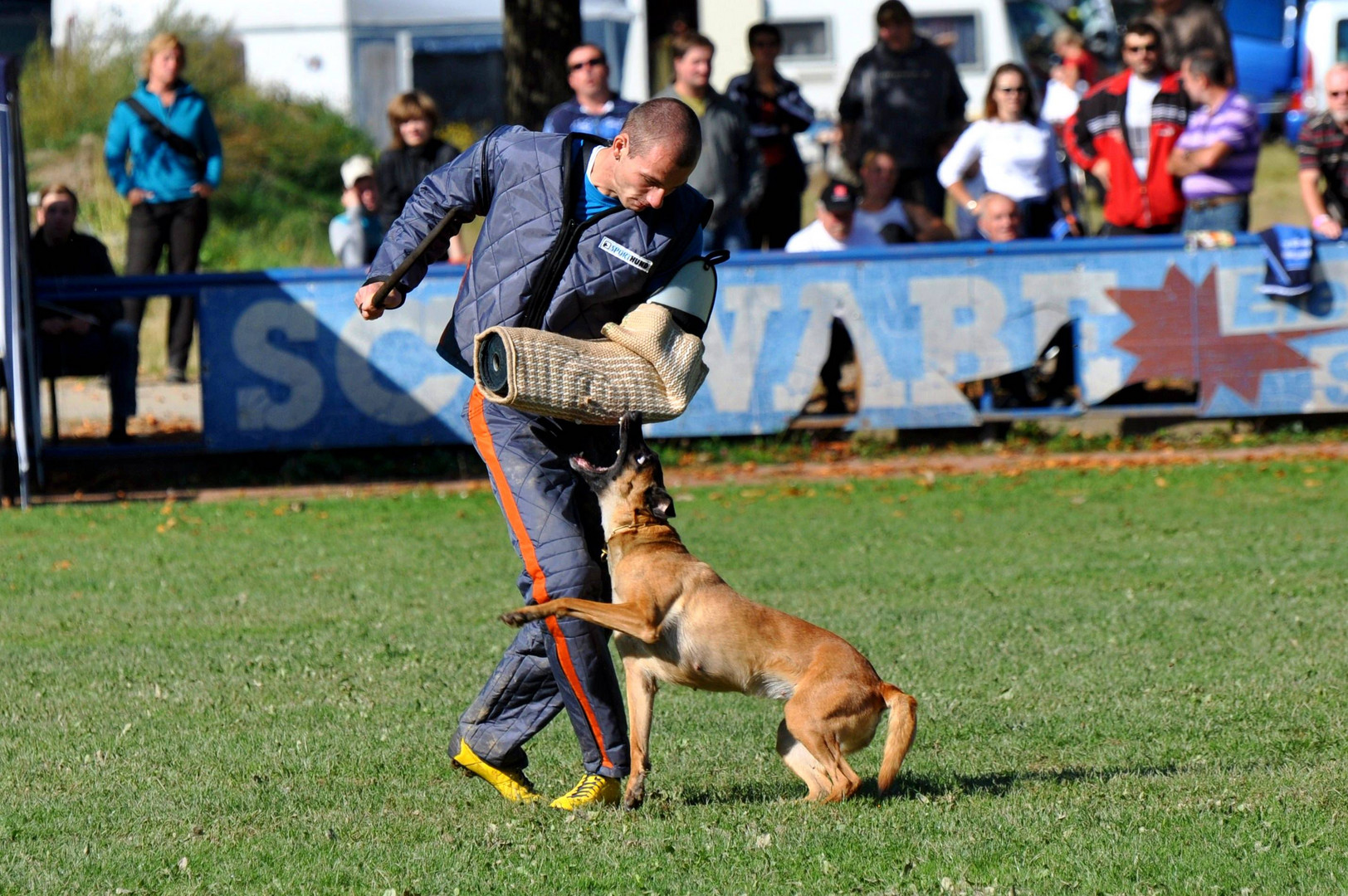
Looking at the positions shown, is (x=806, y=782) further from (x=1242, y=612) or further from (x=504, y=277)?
(x=1242, y=612)

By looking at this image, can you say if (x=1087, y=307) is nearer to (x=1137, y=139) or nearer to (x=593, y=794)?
(x=1137, y=139)

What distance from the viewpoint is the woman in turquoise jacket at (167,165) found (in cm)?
1275

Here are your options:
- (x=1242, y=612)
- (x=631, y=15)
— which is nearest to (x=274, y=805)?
(x=1242, y=612)

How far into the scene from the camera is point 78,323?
37.6 feet

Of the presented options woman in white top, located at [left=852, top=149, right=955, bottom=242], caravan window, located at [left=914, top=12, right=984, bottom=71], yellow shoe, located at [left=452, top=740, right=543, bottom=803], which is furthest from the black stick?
caravan window, located at [left=914, top=12, right=984, bottom=71]

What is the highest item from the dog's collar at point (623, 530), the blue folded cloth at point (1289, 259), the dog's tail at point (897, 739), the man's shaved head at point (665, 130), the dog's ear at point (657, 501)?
the man's shaved head at point (665, 130)

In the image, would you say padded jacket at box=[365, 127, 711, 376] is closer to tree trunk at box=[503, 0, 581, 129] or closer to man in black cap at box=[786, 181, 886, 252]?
man in black cap at box=[786, 181, 886, 252]

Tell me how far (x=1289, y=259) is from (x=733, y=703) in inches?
276

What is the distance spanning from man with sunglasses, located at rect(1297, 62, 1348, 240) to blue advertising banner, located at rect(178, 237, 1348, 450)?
388mm

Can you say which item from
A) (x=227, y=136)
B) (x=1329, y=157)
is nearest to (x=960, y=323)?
(x=1329, y=157)

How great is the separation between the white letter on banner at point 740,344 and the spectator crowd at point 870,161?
732mm

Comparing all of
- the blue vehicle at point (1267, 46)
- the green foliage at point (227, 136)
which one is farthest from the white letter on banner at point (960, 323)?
the blue vehicle at point (1267, 46)

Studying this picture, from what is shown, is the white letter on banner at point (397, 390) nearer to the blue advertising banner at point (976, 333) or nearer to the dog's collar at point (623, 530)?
the blue advertising banner at point (976, 333)

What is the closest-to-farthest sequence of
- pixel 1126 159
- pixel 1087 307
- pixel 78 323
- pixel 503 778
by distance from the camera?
pixel 503 778 → pixel 78 323 → pixel 1087 307 → pixel 1126 159
